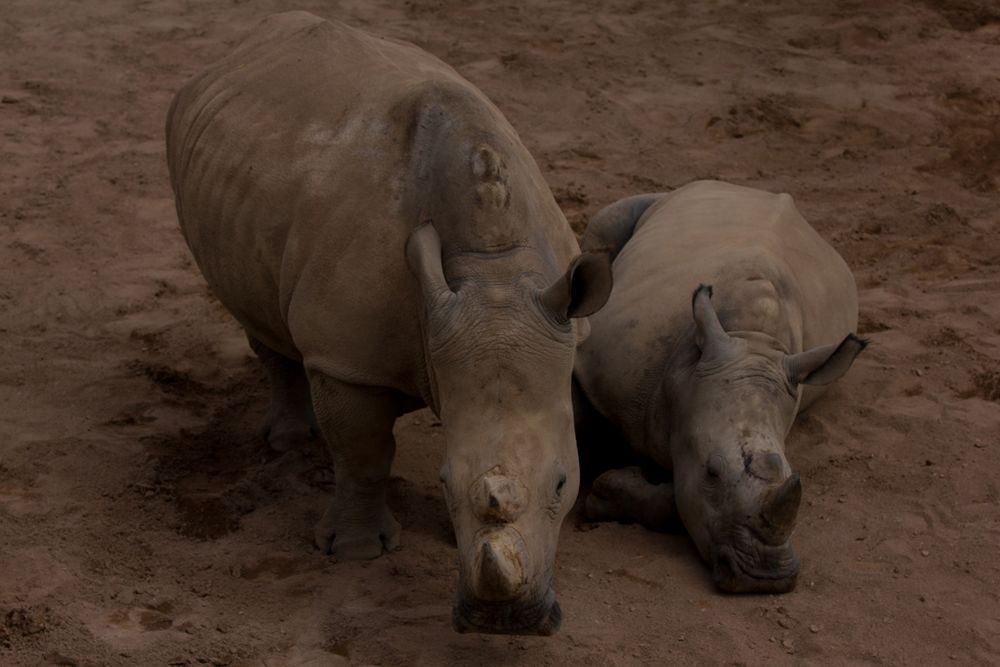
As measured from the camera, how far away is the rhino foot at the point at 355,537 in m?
5.39

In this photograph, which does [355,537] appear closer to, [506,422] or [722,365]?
[506,422]

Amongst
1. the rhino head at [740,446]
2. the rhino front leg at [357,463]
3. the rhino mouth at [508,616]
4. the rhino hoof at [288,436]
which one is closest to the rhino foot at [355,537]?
the rhino front leg at [357,463]

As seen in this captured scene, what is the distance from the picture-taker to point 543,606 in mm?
4223

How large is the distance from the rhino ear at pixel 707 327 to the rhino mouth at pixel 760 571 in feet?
2.45

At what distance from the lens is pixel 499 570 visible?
4039 mm

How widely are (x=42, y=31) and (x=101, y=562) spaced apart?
666cm

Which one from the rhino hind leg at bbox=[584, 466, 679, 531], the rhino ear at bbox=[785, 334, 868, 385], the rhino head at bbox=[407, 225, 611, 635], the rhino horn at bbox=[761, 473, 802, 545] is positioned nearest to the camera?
the rhino head at bbox=[407, 225, 611, 635]

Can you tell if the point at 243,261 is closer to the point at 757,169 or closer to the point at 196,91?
the point at 196,91

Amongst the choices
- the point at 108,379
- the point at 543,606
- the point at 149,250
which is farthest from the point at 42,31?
the point at 543,606

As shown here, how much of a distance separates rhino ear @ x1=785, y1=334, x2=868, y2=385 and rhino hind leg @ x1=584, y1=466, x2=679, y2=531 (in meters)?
0.62

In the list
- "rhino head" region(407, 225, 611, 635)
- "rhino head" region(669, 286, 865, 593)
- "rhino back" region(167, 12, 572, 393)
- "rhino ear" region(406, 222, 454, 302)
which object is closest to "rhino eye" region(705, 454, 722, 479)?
"rhino head" region(669, 286, 865, 593)

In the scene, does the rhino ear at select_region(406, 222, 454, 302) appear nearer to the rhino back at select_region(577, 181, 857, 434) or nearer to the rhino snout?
the rhino snout

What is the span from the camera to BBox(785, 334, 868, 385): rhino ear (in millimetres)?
5391

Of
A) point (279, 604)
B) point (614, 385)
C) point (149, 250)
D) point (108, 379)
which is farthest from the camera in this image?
point (149, 250)
